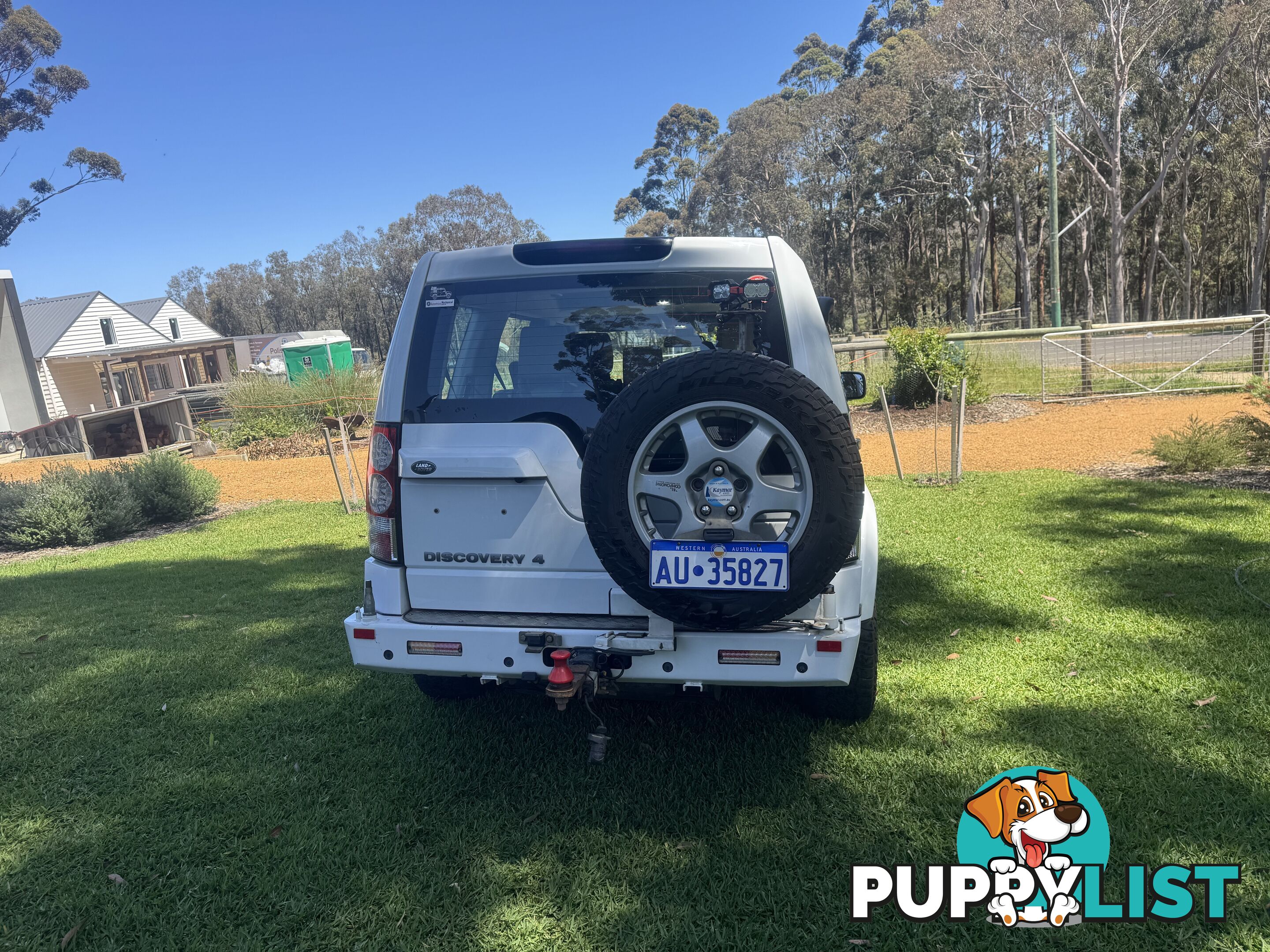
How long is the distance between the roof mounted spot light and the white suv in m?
0.01

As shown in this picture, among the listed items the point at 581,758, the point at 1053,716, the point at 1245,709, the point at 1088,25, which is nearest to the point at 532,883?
the point at 581,758

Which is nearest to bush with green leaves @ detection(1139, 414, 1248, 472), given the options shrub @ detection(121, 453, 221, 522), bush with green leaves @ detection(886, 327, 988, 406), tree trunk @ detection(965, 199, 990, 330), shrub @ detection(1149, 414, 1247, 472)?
shrub @ detection(1149, 414, 1247, 472)

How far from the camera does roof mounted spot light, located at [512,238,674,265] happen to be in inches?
124

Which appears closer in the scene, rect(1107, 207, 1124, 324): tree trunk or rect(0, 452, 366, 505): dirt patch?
rect(0, 452, 366, 505): dirt patch

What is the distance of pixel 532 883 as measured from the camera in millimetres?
2682

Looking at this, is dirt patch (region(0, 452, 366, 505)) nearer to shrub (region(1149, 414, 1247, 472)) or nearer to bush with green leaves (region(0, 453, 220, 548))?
bush with green leaves (region(0, 453, 220, 548))

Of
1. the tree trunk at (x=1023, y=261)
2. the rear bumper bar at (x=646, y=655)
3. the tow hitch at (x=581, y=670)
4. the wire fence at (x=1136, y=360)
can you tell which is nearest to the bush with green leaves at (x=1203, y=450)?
the wire fence at (x=1136, y=360)

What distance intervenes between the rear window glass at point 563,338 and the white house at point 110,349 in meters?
34.5

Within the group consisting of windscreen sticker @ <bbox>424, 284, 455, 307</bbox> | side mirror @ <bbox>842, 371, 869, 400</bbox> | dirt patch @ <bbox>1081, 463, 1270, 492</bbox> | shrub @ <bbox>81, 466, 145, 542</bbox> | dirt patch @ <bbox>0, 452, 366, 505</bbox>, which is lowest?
dirt patch @ <bbox>1081, 463, 1270, 492</bbox>

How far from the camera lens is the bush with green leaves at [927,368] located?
14.7 meters

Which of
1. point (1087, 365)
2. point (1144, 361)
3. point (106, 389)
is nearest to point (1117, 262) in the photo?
point (1144, 361)

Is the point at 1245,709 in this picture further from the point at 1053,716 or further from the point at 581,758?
the point at 581,758

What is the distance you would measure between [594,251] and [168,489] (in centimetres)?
965

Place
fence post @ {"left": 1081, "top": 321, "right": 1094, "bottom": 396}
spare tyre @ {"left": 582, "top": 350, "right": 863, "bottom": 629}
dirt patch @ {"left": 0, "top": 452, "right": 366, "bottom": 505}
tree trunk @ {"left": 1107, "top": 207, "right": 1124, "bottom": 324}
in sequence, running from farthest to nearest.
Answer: tree trunk @ {"left": 1107, "top": 207, "right": 1124, "bottom": 324} → fence post @ {"left": 1081, "top": 321, "right": 1094, "bottom": 396} → dirt patch @ {"left": 0, "top": 452, "right": 366, "bottom": 505} → spare tyre @ {"left": 582, "top": 350, "right": 863, "bottom": 629}
